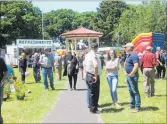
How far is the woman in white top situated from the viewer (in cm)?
1330

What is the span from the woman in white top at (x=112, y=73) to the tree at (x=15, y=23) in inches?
2553

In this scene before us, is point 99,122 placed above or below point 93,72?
below

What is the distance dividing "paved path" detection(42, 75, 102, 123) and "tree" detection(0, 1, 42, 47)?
63.1 m

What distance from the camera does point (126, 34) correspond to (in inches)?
3059

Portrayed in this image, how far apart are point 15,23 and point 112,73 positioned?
→ 6805 centimetres

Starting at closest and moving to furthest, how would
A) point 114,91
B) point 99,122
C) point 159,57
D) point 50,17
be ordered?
point 99,122
point 114,91
point 159,57
point 50,17

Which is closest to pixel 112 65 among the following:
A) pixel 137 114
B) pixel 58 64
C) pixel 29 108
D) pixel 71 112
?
pixel 71 112

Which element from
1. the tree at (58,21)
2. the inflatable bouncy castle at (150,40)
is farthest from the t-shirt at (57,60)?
the tree at (58,21)

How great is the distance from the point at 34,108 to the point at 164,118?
4.24 meters

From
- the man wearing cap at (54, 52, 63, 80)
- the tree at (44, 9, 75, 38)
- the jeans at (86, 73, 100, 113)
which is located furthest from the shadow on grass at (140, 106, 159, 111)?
the tree at (44, 9, 75, 38)

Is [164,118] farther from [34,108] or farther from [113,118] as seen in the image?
[34,108]

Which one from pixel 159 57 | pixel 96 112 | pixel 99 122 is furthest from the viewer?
pixel 159 57

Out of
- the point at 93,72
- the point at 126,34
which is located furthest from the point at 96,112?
the point at 126,34

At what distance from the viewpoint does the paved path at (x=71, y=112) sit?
36.4ft
